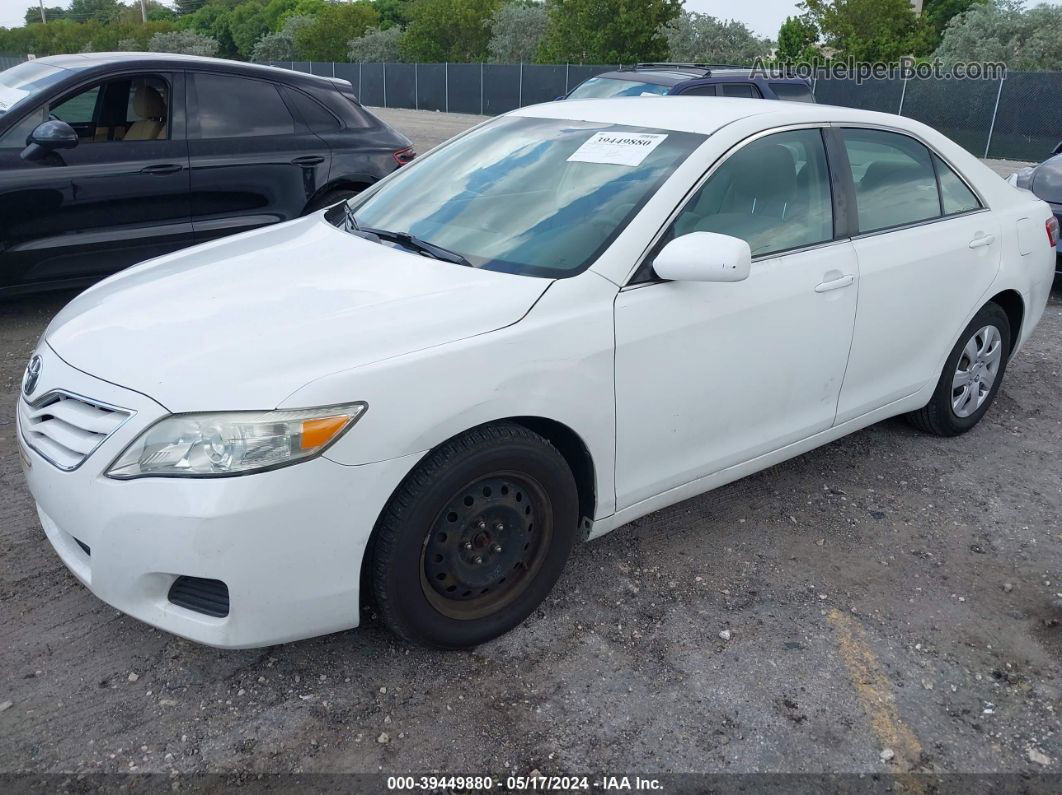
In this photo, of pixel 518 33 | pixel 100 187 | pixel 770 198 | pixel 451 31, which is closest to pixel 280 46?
pixel 451 31

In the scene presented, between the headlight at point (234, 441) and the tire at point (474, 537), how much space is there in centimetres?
30

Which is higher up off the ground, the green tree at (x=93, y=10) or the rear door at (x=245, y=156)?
the green tree at (x=93, y=10)

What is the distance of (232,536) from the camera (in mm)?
2314

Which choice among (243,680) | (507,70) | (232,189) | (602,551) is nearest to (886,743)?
(602,551)

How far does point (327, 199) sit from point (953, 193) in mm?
4169

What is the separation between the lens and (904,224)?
3947 millimetres

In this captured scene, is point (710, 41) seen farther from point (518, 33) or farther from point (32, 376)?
point (32, 376)

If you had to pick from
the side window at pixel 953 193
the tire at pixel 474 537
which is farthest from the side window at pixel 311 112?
the tire at pixel 474 537

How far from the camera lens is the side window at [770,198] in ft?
10.6

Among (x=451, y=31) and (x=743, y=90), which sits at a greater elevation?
(x=451, y=31)

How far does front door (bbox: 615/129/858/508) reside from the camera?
9.91ft

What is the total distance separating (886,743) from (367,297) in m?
1.99

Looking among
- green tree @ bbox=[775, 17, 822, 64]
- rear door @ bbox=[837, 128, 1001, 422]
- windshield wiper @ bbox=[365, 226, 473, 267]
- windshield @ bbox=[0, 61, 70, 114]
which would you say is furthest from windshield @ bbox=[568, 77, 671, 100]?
green tree @ bbox=[775, 17, 822, 64]

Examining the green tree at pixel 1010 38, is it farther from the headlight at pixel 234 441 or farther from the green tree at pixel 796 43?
the headlight at pixel 234 441
